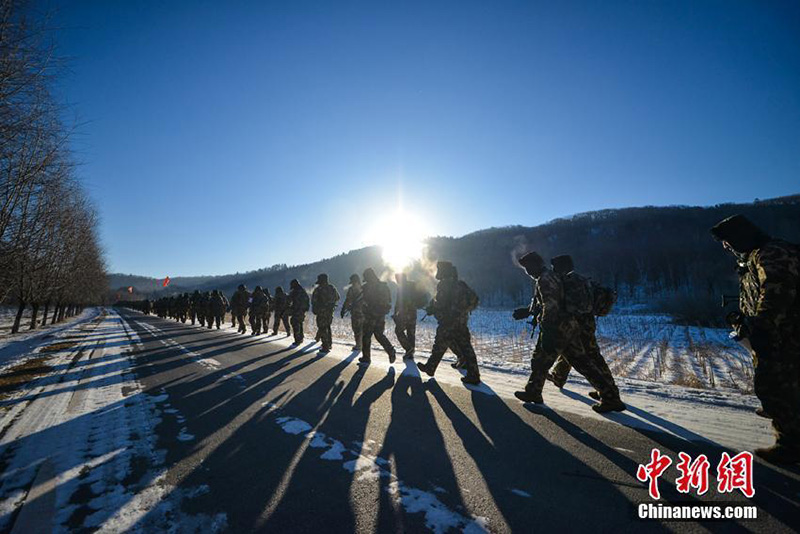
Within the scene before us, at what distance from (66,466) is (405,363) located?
20.3 feet

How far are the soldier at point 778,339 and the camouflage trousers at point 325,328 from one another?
9.25 m

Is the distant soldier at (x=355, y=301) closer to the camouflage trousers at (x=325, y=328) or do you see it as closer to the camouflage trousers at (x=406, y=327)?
the camouflage trousers at (x=325, y=328)

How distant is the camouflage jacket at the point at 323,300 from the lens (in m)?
11.3

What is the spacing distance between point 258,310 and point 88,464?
48.7ft

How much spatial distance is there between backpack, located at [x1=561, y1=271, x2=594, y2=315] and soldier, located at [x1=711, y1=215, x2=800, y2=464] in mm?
1539

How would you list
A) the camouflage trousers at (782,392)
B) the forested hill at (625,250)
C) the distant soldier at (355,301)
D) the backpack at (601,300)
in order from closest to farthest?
1. the camouflage trousers at (782,392)
2. the backpack at (601,300)
3. the distant soldier at (355,301)
4. the forested hill at (625,250)

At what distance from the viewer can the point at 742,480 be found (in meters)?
2.47

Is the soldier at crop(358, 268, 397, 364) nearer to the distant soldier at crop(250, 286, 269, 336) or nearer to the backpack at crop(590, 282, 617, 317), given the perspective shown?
the backpack at crop(590, 282, 617, 317)

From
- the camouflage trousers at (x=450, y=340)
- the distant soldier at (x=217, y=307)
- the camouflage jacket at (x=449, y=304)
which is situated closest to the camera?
the camouflage trousers at (x=450, y=340)

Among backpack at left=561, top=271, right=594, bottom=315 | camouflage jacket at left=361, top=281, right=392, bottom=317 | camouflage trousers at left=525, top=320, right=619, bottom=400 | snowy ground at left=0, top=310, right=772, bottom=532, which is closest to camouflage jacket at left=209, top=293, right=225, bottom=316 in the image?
snowy ground at left=0, top=310, right=772, bottom=532

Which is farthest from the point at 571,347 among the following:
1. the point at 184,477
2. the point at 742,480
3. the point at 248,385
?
the point at 248,385

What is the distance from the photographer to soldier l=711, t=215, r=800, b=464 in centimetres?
279

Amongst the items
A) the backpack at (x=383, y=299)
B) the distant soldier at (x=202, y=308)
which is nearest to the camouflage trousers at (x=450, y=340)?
the backpack at (x=383, y=299)

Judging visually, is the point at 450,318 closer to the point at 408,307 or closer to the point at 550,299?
the point at 550,299
